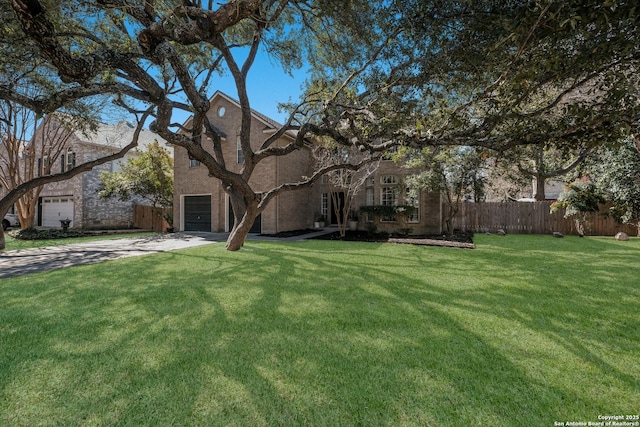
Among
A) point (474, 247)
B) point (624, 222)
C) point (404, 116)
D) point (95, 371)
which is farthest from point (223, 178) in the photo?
point (624, 222)

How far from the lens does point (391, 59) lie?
6832 mm

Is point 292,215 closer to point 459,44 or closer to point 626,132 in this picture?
point 459,44

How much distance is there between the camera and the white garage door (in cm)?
1989

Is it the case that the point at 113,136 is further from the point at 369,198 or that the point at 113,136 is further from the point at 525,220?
the point at 525,220

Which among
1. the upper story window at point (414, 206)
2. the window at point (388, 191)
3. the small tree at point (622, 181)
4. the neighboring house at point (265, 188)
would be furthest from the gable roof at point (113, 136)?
the small tree at point (622, 181)

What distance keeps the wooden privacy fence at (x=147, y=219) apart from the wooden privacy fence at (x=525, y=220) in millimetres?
19133

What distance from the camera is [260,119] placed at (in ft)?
51.5

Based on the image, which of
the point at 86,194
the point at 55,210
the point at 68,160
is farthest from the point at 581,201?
the point at 55,210

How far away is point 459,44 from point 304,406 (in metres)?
5.73

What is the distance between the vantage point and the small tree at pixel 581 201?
13531mm

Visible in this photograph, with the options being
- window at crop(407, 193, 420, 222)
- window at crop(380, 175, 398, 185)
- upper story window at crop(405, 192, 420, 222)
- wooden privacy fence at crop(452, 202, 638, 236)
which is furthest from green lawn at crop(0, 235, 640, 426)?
wooden privacy fence at crop(452, 202, 638, 236)

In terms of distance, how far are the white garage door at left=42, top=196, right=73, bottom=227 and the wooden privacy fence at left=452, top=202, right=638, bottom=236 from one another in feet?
81.9

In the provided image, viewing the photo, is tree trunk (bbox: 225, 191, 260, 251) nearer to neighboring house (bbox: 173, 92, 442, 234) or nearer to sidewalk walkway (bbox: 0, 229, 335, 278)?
sidewalk walkway (bbox: 0, 229, 335, 278)

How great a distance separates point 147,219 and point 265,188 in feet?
36.3
